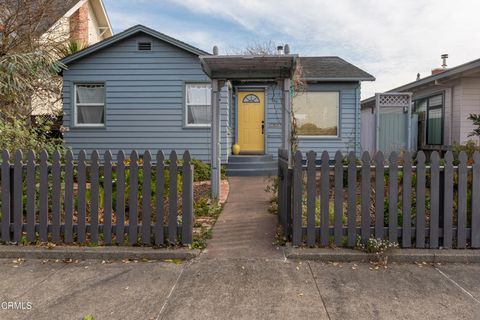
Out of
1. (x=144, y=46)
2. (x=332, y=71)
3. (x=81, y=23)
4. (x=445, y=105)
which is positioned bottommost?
(x=445, y=105)

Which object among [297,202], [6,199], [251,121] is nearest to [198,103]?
[251,121]

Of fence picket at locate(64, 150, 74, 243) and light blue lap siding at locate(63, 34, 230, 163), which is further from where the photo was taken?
light blue lap siding at locate(63, 34, 230, 163)

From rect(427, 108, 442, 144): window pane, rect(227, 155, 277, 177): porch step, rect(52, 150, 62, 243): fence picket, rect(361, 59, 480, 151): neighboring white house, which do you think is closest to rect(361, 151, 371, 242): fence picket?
rect(52, 150, 62, 243): fence picket

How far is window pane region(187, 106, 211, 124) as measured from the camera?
38.4 feet

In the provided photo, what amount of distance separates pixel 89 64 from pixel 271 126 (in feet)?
20.4

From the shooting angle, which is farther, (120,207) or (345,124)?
(345,124)

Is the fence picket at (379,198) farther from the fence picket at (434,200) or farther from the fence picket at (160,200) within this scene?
the fence picket at (160,200)

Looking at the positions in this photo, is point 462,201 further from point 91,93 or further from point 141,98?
point 91,93

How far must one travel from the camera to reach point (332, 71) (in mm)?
12773

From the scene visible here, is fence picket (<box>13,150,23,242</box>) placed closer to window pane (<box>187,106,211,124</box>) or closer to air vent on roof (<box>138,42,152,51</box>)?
window pane (<box>187,106,211,124</box>)

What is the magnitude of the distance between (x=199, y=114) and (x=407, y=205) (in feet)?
27.0

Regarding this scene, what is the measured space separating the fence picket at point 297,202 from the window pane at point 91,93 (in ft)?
29.8

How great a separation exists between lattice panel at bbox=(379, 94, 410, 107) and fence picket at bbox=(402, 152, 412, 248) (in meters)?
9.04

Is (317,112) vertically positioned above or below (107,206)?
above
